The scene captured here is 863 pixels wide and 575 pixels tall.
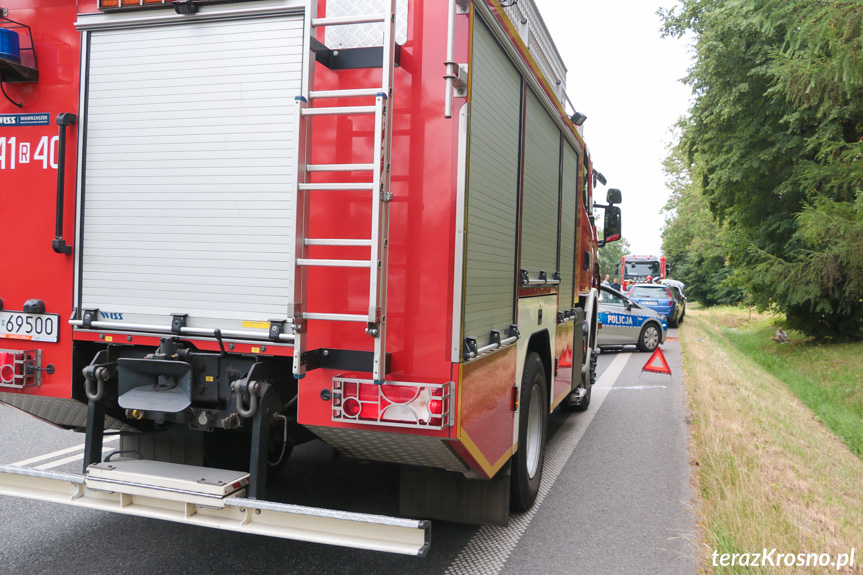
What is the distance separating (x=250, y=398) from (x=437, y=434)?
0.99 metres

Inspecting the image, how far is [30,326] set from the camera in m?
3.97

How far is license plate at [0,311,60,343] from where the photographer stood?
3.94 m

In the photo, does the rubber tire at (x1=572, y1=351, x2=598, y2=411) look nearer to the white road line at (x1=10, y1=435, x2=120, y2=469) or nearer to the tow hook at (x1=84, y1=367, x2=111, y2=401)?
the white road line at (x1=10, y1=435, x2=120, y2=469)

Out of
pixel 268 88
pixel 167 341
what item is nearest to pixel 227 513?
pixel 167 341

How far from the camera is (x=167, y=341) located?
364 centimetres

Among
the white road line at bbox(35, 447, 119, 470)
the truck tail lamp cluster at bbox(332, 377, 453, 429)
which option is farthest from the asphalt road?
the truck tail lamp cluster at bbox(332, 377, 453, 429)

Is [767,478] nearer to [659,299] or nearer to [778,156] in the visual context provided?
[778,156]

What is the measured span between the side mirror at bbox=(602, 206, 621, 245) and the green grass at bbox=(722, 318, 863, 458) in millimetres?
4024

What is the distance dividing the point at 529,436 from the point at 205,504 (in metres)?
2.67

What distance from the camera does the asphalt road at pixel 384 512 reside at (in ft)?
13.1

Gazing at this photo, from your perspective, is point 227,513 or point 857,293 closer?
point 227,513

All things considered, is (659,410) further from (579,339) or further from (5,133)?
(5,133)

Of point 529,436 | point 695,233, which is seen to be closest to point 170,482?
point 529,436

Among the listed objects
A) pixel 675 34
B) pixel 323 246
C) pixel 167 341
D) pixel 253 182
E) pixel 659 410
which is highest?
pixel 675 34
